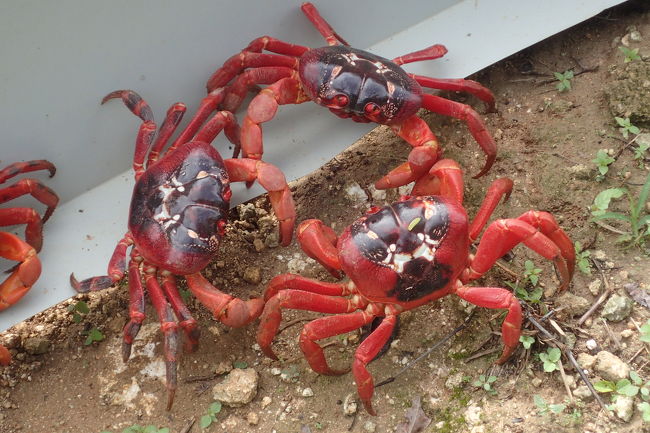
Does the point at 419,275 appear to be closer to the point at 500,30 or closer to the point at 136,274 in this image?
the point at 136,274

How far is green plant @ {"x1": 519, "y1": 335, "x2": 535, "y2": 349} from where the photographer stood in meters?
3.04

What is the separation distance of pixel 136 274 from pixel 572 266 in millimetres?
1989

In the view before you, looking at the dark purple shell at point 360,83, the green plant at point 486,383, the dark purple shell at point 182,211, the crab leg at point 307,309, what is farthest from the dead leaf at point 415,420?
the dark purple shell at point 360,83

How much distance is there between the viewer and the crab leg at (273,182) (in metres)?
3.36

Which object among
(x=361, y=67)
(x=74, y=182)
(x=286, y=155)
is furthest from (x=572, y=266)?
(x=74, y=182)

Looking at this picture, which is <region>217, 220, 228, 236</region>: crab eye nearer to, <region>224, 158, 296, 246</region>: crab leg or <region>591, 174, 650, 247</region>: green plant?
<region>224, 158, 296, 246</region>: crab leg

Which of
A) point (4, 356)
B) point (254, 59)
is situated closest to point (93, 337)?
point (4, 356)

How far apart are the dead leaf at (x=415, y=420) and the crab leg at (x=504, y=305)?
396 mm

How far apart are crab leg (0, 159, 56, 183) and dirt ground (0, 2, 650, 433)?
73 centimetres

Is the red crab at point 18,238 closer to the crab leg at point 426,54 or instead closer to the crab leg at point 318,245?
the crab leg at point 318,245

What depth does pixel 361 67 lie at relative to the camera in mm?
3502

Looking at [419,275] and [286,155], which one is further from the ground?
[286,155]

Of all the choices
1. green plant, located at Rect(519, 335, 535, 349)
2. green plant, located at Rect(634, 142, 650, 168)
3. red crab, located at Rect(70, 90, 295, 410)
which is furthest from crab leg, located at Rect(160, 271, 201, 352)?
green plant, located at Rect(634, 142, 650, 168)

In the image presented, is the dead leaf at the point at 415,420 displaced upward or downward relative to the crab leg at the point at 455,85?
downward
